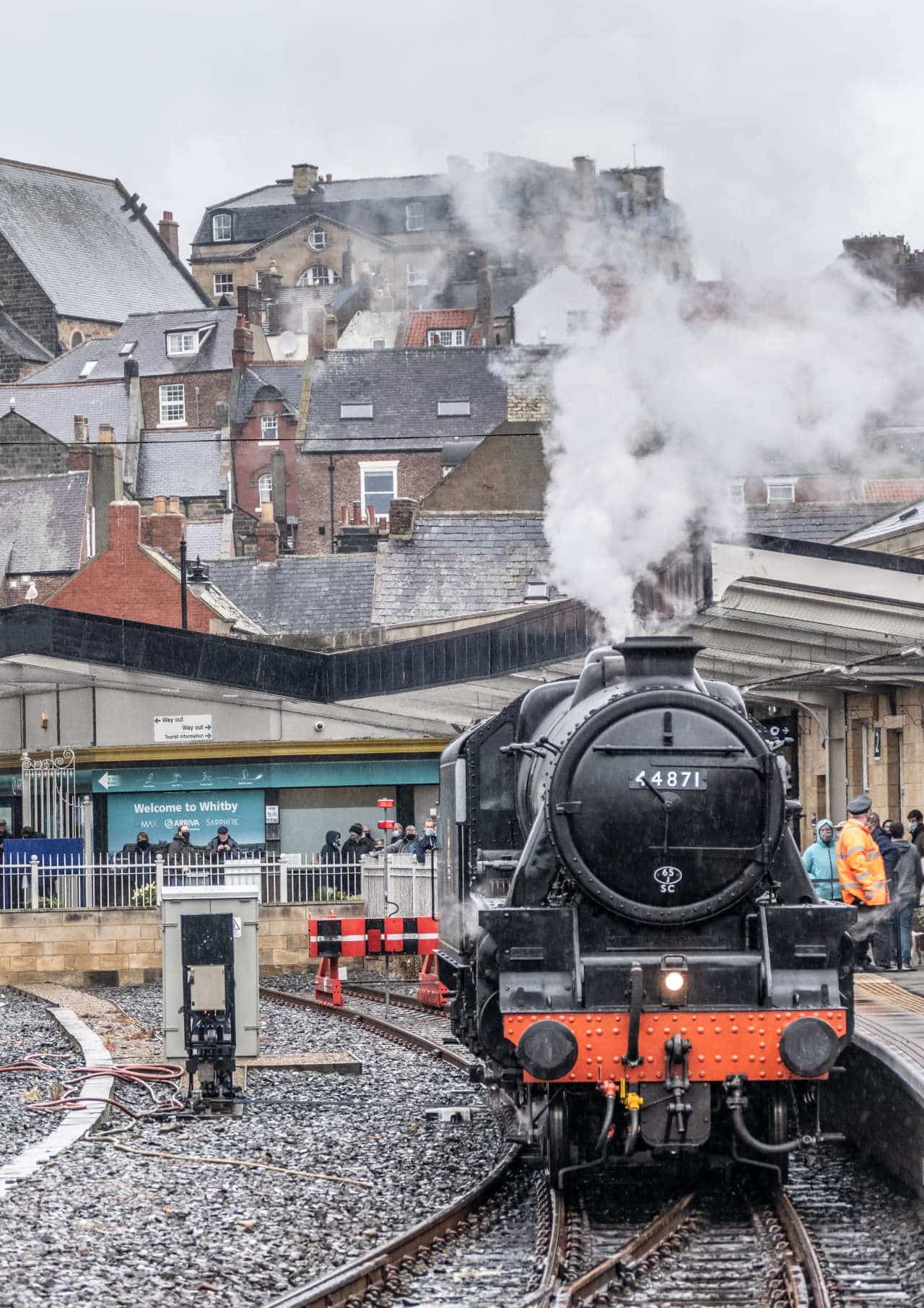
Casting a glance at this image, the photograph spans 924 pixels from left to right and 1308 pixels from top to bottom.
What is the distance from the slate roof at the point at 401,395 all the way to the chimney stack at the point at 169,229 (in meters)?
37.1

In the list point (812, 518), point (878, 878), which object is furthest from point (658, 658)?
point (812, 518)

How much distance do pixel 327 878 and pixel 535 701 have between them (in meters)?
12.6

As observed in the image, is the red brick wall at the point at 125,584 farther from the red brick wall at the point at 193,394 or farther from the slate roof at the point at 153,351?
the slate roof at the point at 153,351

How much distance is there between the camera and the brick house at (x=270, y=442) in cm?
6306

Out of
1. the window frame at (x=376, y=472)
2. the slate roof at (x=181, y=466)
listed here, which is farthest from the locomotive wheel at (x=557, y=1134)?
the slate roof at (x=181, y=466)

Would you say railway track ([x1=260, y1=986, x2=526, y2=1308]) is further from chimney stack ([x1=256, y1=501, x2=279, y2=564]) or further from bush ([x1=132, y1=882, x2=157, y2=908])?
chimney stack ([x1=256, y1=501, x2=279, y2=564])

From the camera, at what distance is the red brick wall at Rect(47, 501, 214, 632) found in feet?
145

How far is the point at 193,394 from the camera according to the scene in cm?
6975

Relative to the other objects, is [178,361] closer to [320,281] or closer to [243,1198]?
[320,281]

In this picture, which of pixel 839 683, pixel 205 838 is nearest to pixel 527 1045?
pixel 839 683

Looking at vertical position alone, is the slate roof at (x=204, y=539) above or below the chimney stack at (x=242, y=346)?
below

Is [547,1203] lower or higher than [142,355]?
lower

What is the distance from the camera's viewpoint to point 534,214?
62844 mm

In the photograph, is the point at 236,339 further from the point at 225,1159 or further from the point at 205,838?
the point at 225,1159
